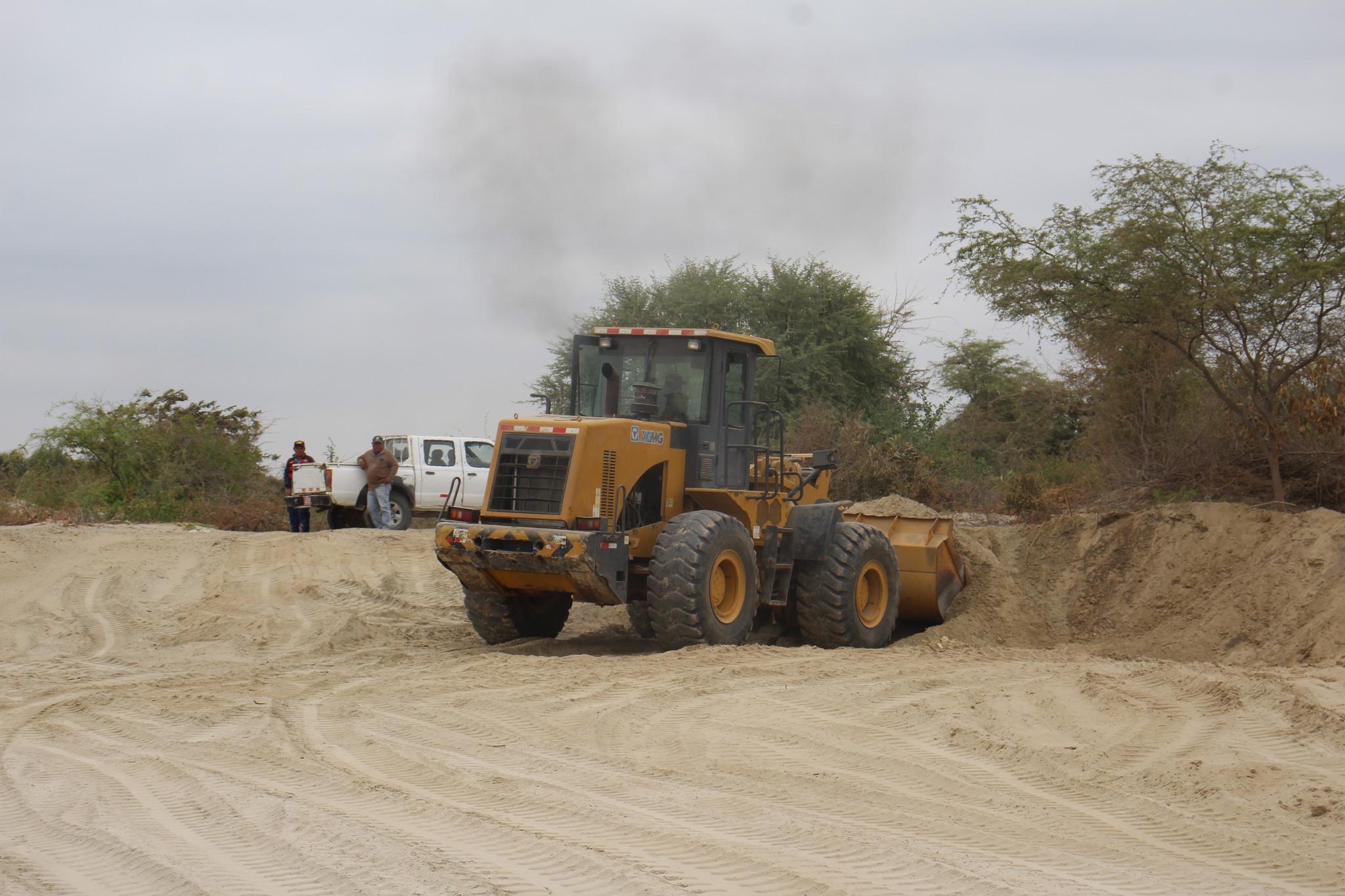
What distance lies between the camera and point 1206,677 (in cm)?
785

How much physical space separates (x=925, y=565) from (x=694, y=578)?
3.51 m

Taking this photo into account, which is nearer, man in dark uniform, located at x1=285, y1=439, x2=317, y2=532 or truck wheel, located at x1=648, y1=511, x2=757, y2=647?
truck wheel, located at x1=648, y1=511, x2=757, y2=647

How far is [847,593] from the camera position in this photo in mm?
10328

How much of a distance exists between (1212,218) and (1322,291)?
1.40 metres

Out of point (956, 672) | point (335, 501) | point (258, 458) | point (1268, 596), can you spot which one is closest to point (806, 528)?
point (956, 672)

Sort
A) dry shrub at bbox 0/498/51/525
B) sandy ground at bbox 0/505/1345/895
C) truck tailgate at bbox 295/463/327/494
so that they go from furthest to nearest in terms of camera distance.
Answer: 1. truck tailgate at bbox 295/463/327/494
2. dry shrub at bbox 0/498/51/525
3. sandy ground at bbox 0/505/1345/895

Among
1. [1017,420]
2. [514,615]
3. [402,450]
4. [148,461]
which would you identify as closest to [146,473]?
[148,461]

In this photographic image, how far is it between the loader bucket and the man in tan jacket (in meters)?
8.04

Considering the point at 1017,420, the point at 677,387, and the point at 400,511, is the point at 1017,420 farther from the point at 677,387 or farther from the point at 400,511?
the point at 677,387

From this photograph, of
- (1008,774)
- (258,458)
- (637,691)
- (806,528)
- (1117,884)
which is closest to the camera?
(1117,884)

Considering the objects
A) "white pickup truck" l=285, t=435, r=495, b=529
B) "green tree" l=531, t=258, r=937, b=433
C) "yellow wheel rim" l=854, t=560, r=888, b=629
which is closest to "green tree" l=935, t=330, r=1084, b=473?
"green tree" l=531, t=258, r=937, b=433

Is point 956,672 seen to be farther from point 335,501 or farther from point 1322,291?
point 335,501

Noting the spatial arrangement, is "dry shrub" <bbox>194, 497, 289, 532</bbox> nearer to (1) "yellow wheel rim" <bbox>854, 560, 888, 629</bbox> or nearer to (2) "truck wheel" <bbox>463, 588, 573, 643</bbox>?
(2) "truck wheel" <bbox>463, 588, 573, 643</bbox>

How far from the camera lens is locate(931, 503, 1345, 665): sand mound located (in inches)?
403
